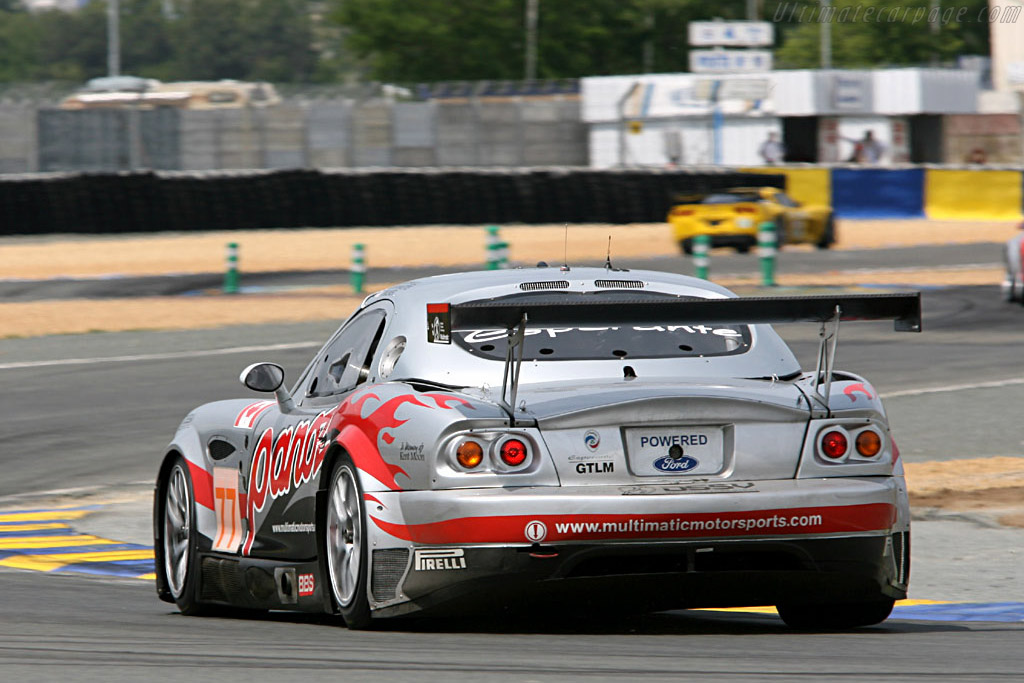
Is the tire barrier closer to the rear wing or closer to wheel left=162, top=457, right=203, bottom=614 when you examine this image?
wheel left=162, top=457, right=203, bottom=614

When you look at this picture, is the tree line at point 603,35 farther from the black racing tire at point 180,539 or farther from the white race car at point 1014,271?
the black racing tire at point 180,539

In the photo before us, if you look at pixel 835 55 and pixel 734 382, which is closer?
pixel 734 382

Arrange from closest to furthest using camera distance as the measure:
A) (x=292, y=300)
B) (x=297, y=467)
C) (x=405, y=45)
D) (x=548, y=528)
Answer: (x=548, y=528)
(x=297, y=467)
(x=292, y=300)
(x=405, y=45)

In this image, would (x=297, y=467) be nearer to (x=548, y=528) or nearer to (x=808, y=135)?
(x=548, y=528)

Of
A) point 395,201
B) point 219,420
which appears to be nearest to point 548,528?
point 219,420

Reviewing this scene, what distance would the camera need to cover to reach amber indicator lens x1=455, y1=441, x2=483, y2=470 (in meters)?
5.96

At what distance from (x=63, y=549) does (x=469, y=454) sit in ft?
15.9

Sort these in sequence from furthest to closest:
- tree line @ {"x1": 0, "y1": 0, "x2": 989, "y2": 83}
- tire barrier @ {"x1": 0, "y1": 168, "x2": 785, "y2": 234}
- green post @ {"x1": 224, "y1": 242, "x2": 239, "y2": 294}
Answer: tree line @ {"x1": 0, "y1": 0, "x2": 989, "y2": 83} < tire barrier @ {"x1": 0, "y1": 168, "x2": 785, "y2": 234} < green post @ {"x1": 224, "y1": 242, "x2": 239, "y2": 294}

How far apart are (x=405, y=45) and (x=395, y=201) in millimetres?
57191

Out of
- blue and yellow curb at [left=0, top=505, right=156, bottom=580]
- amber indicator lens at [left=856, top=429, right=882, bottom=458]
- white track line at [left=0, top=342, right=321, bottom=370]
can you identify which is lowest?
blue and yellow curb at [left=0, top=505, right=156, bottom=580]

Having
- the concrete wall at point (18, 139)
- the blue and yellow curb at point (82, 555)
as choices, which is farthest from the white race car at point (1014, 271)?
the concrete wall at point (18, 139)

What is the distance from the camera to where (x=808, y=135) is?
231ft

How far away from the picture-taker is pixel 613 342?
6738mm

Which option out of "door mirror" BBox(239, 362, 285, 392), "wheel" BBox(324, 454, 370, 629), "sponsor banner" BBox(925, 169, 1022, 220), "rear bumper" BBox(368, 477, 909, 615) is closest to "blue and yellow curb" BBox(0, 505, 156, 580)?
"door mirror" BBox(239, 362, 285, 392)
